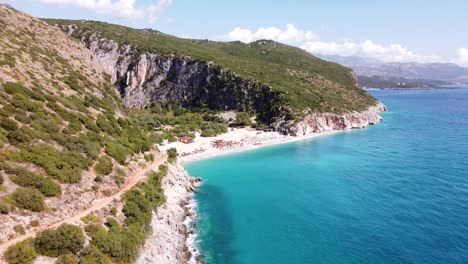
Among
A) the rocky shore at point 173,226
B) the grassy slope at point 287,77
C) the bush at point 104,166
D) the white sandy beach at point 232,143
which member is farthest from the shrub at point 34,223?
the grassy slope at point 287,77

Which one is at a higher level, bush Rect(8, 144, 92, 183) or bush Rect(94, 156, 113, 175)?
bush Rect(8, 144, 92, 183)

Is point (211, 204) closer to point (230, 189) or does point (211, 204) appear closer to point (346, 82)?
point (230, 189)

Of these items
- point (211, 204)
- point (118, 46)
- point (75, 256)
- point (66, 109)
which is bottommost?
point (211, 204)

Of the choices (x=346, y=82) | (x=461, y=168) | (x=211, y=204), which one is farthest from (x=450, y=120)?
(x=211, y=204)

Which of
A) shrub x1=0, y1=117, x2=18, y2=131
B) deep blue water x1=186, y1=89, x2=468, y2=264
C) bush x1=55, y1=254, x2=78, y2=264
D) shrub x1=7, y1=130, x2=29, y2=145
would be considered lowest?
deep blue water x1=186, y1=89, x2=468, y2=264

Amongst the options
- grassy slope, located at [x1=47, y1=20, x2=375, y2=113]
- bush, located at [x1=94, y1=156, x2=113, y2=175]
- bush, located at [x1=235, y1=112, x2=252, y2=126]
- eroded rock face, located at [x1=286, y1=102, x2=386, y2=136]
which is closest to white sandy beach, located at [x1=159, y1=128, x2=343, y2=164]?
eroded rock face, located at [x1=286, y1=102, x2=386, y2=136]

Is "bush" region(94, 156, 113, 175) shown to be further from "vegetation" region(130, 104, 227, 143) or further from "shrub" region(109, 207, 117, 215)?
"vegetation" region(130, 104, 227, 143)

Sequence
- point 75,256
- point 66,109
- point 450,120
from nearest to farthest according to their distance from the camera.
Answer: point 75,256, point 66,109, point 450,120

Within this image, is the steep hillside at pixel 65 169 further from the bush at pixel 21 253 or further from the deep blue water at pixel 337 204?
the deep blue water at pixel 337 204
